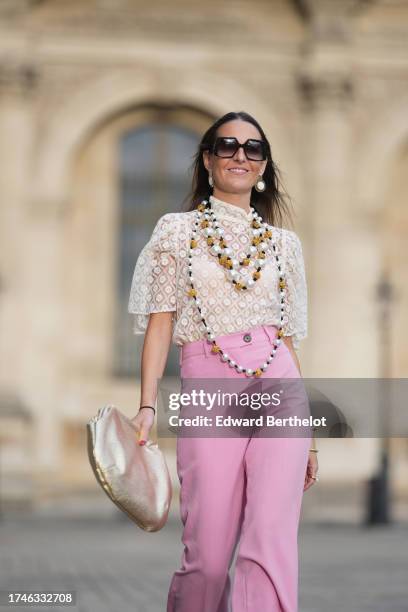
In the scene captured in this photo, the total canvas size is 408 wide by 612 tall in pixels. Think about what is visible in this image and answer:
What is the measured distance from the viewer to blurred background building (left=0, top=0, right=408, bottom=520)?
2675cm

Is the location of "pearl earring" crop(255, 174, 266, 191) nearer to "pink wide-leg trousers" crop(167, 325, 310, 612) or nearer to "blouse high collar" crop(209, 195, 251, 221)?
"blouse high collar" crop(209, 195, 251, 221)

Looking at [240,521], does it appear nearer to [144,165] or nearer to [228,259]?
[228,259]

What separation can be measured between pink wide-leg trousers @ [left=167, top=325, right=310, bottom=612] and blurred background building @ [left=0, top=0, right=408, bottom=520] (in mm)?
21512

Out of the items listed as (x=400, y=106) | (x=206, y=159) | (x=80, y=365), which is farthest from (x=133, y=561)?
(x=400, y=106)

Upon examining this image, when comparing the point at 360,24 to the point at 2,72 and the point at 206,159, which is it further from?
the point at 206,159

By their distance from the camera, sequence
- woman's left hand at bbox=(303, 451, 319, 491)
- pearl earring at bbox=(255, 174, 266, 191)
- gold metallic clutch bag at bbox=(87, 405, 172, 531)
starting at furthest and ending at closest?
1. pearl earring at bbox=(255, 174, 266, 191)
2. woman's left hand at bbox=(303, 451, 319, 491)
3. gold metallic clutch bag at bbox=(87, 405, 172, 531)

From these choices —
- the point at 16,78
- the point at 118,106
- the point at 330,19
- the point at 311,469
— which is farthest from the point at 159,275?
the point at 330,19

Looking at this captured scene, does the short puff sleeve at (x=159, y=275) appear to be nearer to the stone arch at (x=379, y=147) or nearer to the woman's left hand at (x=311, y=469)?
the woman's left hand at (x=311, y=469)

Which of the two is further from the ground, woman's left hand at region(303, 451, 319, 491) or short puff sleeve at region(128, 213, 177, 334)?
short puff sleeve at region(128, 213, 177, 334)

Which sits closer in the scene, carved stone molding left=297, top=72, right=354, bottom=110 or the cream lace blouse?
the cream lace blouse

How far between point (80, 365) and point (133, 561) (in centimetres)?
1343

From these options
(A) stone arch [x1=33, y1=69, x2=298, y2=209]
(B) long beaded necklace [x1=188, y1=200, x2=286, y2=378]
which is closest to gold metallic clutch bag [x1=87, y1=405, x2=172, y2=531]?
(B) long beaded necklace [x1=188, y1=200, x2=286, y2=378]

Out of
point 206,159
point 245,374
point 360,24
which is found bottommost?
point 245,374

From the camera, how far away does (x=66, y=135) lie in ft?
89.2
